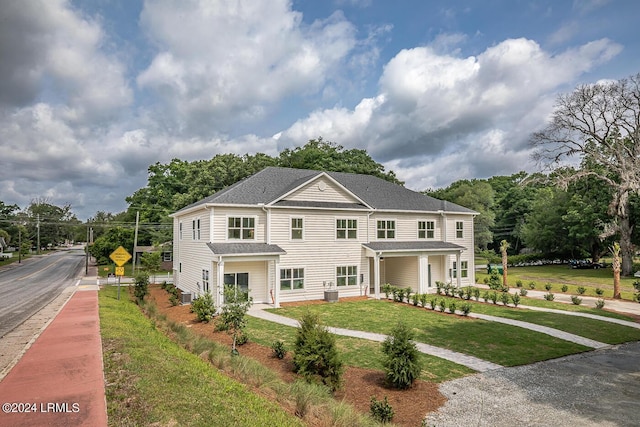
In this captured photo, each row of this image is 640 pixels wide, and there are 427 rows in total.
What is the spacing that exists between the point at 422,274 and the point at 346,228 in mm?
6867

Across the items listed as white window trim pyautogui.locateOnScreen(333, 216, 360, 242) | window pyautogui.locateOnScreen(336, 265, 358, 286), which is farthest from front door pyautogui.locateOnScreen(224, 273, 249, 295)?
white window trim pyautogui.locateOnScreen(333, 216, 360, 242)

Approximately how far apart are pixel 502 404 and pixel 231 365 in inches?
259

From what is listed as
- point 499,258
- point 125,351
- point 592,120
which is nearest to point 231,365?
point 125,351

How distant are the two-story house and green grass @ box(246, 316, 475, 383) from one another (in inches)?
173

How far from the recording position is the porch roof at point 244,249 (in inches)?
798

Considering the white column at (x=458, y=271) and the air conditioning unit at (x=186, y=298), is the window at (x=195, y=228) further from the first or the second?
the white column at (x=458, y=271)

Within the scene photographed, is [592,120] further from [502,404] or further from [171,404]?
[171,404]

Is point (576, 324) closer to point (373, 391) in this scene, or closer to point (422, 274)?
point (422, 274)

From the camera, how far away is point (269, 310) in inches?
803

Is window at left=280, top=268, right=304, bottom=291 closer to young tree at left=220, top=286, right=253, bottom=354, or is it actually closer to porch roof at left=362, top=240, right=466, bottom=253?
porch roof at left=362, top=240, right=466, bottom=253

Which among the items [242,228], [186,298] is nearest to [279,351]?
[242,228]

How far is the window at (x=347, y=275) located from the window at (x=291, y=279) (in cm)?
272

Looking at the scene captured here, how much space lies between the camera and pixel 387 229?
27.5 m

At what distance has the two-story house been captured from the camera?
859 inches
